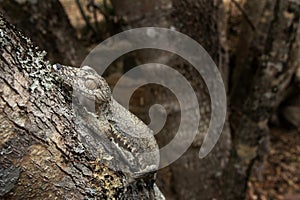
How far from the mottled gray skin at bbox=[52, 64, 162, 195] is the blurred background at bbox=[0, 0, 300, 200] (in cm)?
69

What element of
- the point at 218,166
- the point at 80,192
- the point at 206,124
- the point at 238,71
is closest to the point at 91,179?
the point at 80,192

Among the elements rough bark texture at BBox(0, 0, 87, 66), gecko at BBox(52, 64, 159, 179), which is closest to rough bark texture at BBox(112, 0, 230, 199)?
rough bark texture at BBox(0, 0, 87, 66)

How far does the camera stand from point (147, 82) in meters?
1.55

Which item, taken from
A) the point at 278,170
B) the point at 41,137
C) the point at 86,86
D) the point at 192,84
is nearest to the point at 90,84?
the point at 86,86

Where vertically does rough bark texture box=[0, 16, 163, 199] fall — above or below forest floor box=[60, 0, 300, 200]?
above

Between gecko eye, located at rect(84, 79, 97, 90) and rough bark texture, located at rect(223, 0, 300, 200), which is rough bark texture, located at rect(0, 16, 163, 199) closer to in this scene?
gecko eye, located at rect(84, 79, 97, 90)

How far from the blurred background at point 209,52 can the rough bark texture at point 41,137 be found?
29.4 inches

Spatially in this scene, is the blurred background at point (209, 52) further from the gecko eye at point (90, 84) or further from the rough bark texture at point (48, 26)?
the gecko eye at point (90, 84)

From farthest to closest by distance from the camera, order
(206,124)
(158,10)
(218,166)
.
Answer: (218,166) < (206,124) < (158,10)

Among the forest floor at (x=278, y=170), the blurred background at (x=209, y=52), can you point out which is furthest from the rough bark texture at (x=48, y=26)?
the forest floor at (x=278, y=170)

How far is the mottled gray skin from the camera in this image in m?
0.58

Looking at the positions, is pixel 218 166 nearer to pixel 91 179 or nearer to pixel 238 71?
pixel 238 71

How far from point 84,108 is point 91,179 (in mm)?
93

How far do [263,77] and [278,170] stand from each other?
0.84 metres
